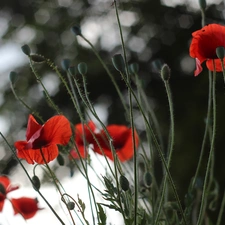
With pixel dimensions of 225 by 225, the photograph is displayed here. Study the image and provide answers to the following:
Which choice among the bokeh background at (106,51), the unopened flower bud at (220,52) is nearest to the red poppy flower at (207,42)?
the unopened flower bud at (220,52)

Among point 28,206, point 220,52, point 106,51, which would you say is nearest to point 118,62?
point 220,52

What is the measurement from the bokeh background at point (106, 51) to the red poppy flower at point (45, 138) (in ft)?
9.01

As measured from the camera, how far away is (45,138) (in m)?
0.85

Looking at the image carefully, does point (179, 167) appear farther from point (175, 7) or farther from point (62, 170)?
point (175, 7)

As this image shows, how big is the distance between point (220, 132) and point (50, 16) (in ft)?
5.13

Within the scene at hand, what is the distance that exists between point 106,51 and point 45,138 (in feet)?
11.0

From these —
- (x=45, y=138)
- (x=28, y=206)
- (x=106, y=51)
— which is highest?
(x=45, y=138)

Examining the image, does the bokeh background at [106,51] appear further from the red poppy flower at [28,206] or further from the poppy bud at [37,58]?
the poppy bud at [37,58]

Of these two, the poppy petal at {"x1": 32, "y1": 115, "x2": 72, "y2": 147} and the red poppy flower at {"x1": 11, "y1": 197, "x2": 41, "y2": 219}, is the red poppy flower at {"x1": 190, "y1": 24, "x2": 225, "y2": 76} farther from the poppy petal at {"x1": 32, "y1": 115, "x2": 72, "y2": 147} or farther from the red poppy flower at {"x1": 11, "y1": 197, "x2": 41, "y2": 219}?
the red poppy flower at {"x1": 11, "y1": 197, "x2": 41, "y2": 219}

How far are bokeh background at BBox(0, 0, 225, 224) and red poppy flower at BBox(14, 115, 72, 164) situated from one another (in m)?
2.75

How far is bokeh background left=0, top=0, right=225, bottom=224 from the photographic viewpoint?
3.85 metres

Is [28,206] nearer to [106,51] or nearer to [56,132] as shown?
[56,132]

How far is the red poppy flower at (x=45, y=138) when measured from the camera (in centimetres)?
83

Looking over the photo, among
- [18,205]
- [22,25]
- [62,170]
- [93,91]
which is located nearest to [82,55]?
[93,91]
